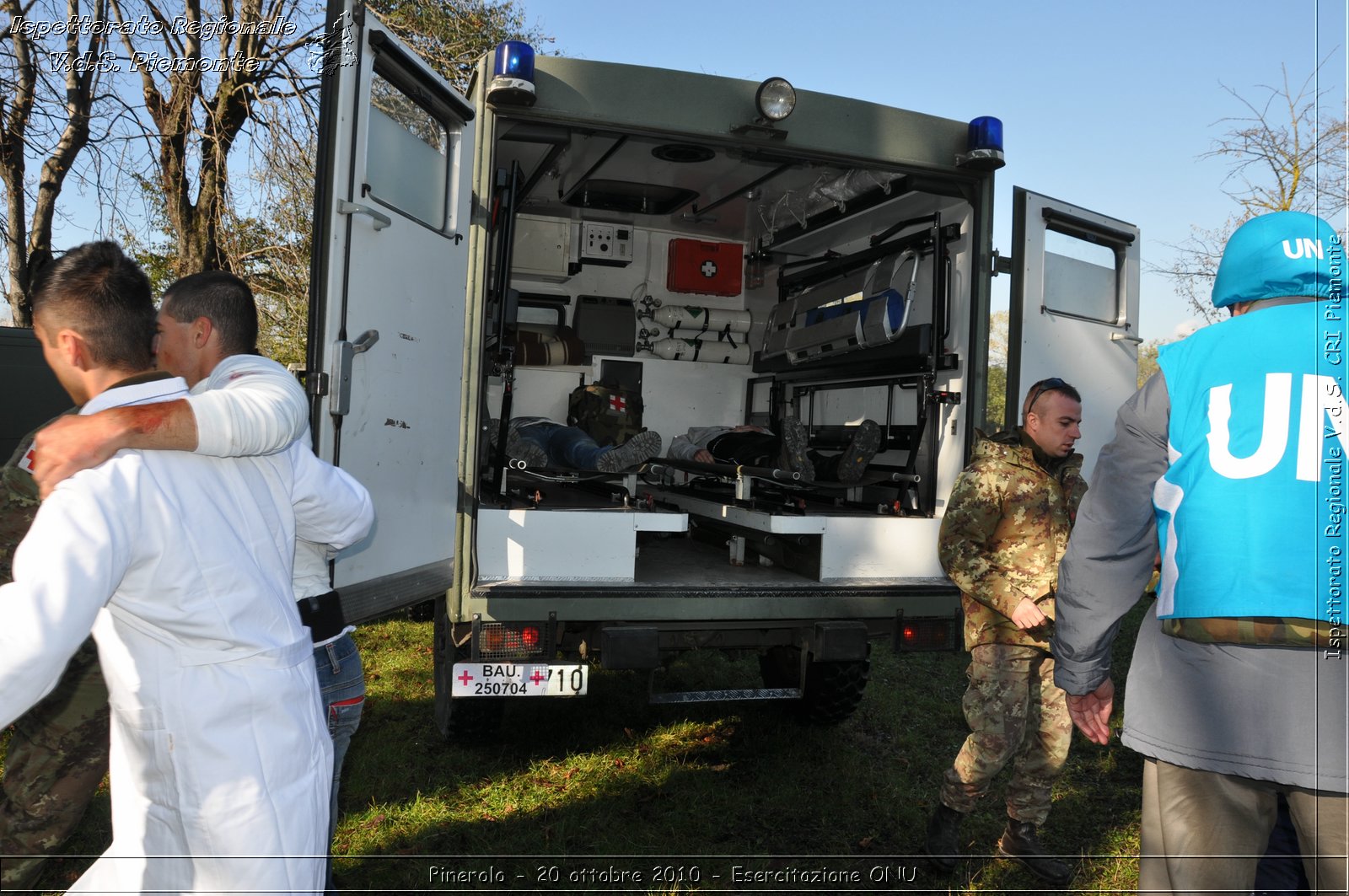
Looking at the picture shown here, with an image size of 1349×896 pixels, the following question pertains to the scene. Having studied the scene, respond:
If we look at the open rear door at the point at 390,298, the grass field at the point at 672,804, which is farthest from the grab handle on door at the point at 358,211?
the grass field at the point at 672,804

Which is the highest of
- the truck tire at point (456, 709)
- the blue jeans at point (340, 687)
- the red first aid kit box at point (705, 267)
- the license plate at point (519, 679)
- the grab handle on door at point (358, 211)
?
the red first aid kit box at point (705, 267)

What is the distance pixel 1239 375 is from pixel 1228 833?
3.06 ft

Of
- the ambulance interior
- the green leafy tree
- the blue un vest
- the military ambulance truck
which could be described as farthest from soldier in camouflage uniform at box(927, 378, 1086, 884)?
the blue un vest

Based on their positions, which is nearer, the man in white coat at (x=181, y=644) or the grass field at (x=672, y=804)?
the man in white coat at (x=181, y=644)

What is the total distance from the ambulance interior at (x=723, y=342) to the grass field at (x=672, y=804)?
993 millimetres

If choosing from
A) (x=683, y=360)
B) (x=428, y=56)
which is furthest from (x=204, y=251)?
(x=683, y=360)

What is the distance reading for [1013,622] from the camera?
338 cm

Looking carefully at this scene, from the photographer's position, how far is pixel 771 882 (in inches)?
133

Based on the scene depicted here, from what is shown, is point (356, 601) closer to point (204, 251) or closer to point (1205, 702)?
point (1205, 702)

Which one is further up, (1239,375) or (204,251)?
(204,251)

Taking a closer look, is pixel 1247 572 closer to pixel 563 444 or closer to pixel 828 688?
pixel 828 688

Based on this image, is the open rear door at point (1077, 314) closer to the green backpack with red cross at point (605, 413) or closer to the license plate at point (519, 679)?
the license plate at point (519, 679)

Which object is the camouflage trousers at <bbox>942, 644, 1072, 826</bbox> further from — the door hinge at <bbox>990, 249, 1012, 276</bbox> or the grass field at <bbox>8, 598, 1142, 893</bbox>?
the door hinge at <bbox>990, 249, 1012, 276</bbox>

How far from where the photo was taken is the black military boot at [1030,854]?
3.43 meters
